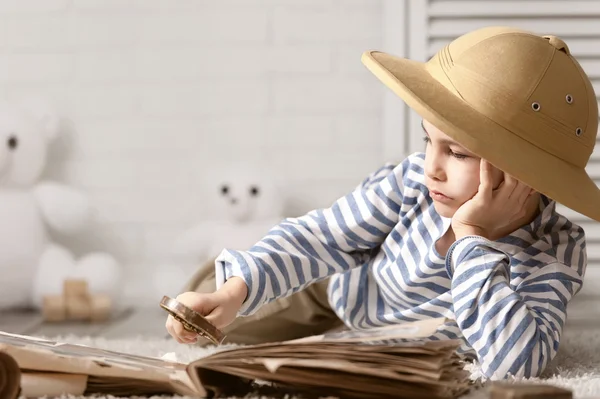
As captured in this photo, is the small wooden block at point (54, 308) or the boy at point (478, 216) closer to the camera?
the boy at point (478, 216)

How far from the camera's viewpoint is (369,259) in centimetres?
117

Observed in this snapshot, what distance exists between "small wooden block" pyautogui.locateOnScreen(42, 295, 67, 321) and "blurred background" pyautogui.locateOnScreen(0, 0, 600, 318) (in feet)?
0.84

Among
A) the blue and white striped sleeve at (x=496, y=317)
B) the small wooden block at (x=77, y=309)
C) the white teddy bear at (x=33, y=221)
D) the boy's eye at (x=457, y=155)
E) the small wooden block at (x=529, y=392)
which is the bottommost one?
the small wooden block at (x=77, y=309)

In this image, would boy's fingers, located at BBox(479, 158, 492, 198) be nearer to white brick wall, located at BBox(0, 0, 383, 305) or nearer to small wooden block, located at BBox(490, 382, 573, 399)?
small wooden block, located at BBox(490, 382, 573, 399)

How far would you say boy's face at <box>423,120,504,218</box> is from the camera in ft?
3.03

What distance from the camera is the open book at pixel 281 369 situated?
0.65 m

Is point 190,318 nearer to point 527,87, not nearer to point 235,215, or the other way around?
point 527,87

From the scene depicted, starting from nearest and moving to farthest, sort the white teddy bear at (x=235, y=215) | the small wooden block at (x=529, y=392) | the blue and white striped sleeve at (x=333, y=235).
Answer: the small wooden block at (x=529, y=392) < the blue and white striped sleeve at (x=333, y=235) < the white teddy bear at (x=235, y=215)

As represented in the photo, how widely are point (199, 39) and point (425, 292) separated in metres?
1.20

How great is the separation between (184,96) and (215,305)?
127 cm

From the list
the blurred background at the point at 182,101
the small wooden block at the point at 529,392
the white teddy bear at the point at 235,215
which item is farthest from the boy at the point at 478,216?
the blurred background at the point at 182,101

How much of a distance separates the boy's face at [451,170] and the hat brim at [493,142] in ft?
0.14

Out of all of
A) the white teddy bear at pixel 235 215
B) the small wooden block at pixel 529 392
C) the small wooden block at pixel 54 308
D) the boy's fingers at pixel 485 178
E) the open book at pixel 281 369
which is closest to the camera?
the small wooden block at pixel 529 392

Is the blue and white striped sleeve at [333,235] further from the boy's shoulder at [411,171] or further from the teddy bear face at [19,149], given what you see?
the teddy bear face at [19,149]
